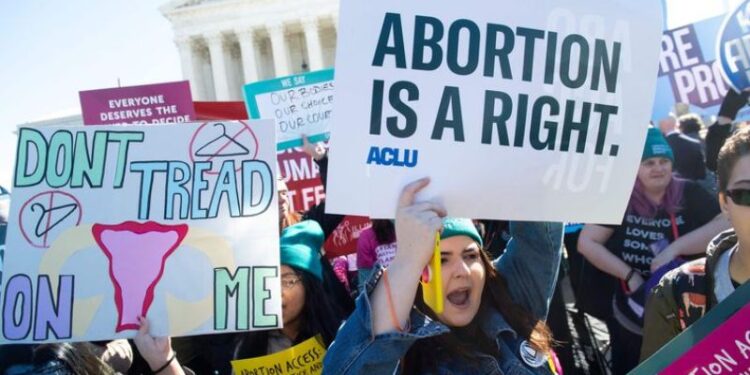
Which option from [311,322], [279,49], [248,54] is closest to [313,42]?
[279,49]

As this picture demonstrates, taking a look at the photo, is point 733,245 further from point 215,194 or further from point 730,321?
point 215,194

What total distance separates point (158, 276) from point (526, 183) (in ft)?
3.91

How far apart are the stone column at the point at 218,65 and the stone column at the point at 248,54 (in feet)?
4.34

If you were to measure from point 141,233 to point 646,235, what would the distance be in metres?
2.66

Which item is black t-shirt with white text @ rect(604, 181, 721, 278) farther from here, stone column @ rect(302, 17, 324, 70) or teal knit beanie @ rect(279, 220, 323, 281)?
stone column @ rect(302, 17, 324, 70)

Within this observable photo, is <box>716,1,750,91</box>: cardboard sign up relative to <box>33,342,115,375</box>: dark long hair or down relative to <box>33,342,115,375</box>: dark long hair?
up

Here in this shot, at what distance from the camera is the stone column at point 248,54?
44531 mm

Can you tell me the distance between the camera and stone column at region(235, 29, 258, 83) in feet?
Answer: 146

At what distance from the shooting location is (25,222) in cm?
219

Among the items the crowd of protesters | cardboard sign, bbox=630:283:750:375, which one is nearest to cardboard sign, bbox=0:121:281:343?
the crowd of protesters

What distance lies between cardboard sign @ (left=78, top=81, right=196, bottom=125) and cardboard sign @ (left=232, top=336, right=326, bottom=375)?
434cm

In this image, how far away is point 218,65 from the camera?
44.7 m

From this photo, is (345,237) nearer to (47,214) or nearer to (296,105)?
(296,105)

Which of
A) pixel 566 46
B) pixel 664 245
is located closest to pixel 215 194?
pixel 566 46
